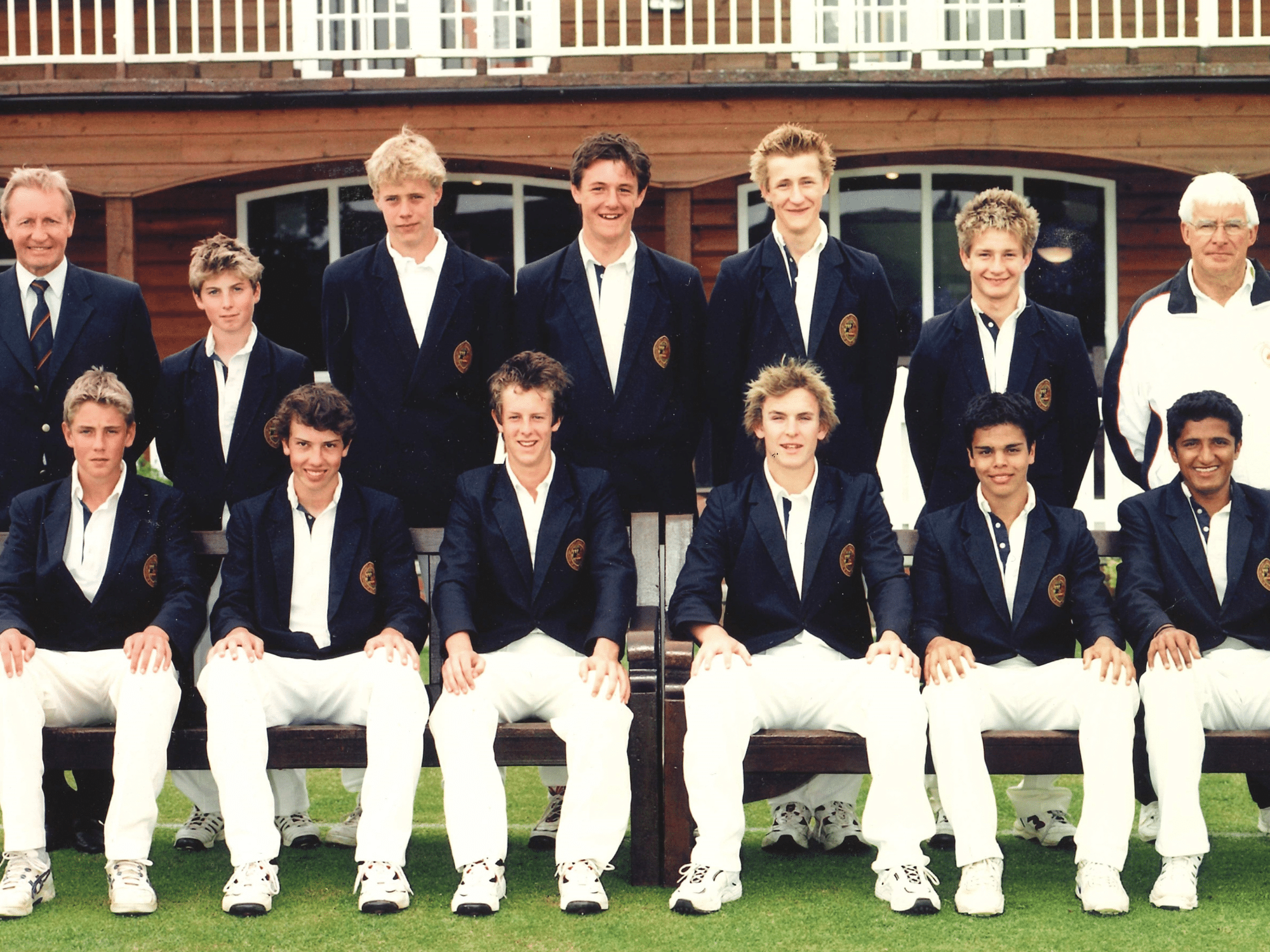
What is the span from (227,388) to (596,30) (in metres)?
8.38

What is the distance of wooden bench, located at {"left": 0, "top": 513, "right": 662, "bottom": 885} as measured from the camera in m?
4.11

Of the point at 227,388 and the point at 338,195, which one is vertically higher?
the point at 338,195

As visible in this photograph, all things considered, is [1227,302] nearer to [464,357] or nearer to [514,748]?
[464,357]

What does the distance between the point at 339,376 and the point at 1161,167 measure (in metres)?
7.77

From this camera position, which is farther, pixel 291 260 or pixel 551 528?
pixel 291 260

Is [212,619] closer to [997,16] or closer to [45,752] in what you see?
[45,752]

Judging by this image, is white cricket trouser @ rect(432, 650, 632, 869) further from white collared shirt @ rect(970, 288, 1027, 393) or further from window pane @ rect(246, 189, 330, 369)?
window pane @ rect(246, 189, 330, 369)

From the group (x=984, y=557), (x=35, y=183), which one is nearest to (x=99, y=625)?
(x=35, y=183)

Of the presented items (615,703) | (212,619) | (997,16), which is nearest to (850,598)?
(615,703)

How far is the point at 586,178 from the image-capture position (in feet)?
15.8

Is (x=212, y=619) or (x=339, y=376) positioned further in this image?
(x=339, y=376)

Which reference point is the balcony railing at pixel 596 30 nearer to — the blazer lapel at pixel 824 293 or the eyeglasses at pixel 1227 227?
the blazer lapel at pixel 824 293

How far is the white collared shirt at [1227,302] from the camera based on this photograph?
4777mm

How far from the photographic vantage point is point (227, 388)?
4809 millimetres
